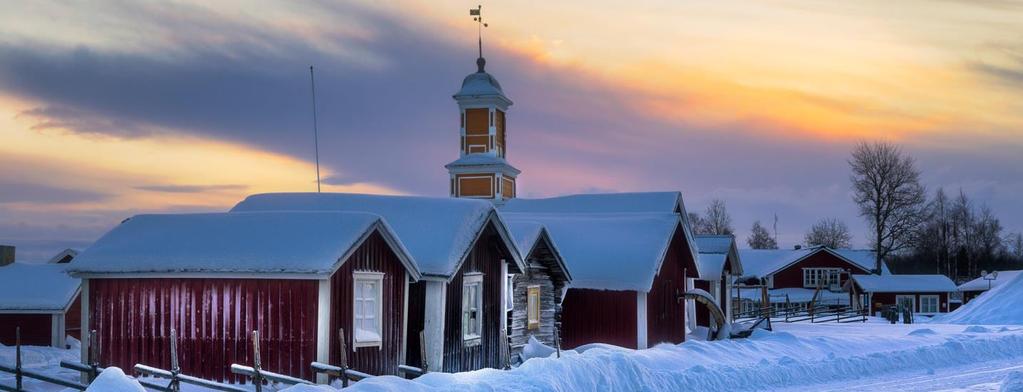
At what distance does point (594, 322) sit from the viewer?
34000mm

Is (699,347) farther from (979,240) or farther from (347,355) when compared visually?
(979,240)

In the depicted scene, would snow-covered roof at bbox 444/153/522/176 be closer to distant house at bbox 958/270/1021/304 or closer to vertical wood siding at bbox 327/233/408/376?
vertical wood siding at bbox 327/233/408/376

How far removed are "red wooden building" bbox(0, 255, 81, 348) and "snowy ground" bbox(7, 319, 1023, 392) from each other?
3.08m

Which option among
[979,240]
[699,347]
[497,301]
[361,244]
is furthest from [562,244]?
[979,240]

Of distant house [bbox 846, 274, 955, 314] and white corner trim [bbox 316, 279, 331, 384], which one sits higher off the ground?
white corner trim [bbox 316, 279, 331, 384]

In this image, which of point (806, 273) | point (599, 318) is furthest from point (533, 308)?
point (806, 273)

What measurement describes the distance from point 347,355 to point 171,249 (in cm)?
408

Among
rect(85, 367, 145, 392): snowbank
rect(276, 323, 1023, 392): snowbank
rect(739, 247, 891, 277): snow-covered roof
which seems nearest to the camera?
rect(85, 367, 145, 392): snowbank

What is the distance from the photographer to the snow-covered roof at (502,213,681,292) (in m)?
33.4

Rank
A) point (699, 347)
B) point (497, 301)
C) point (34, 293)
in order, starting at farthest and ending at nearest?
1. point (34, 293)
2. point (699, 347)
3. point (497, 301)

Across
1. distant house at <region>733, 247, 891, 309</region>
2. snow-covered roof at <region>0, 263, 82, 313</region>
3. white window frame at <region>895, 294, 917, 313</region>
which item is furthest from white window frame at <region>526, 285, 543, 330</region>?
white window frame at <region>895, 294, 917, 313</region>

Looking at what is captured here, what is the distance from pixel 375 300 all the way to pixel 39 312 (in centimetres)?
2756

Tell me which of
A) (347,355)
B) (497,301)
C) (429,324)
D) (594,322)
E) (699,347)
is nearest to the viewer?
(347,355)

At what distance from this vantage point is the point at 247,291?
20016mm
